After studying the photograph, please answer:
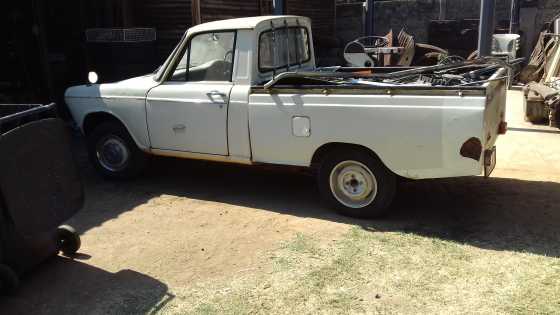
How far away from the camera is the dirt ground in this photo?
3707mm

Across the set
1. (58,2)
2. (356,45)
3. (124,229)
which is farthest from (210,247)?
(58,2)

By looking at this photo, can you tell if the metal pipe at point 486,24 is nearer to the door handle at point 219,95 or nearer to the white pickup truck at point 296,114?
the white pickup truck at point 296,114

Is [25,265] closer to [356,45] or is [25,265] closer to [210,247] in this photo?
[210,247]

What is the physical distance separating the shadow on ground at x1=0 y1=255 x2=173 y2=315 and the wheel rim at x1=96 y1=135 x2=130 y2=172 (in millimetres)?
2219

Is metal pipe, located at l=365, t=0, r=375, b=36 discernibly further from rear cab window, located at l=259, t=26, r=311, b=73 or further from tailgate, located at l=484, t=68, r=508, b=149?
tailgate, located at l=484, t=68, r=508, b=149

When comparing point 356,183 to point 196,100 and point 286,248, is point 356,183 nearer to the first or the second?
point 286,248

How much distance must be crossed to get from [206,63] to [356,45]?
6465 mm

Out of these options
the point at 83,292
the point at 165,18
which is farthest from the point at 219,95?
the point at 165,18

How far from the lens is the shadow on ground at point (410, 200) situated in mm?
4656

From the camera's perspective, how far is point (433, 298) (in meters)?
3.64

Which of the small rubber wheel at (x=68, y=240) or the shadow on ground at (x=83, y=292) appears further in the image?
the small rubber wheel at (x=68, y=240)

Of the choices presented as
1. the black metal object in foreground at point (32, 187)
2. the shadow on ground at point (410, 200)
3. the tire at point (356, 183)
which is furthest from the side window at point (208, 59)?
the black metal object in foreground at point (32, 187)

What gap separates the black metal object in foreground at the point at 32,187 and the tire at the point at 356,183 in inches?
88.1

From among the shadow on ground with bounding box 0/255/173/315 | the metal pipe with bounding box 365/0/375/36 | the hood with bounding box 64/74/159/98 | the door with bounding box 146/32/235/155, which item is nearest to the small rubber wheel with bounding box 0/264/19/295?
the shadow on ground with bounding box 0/255/173/315
